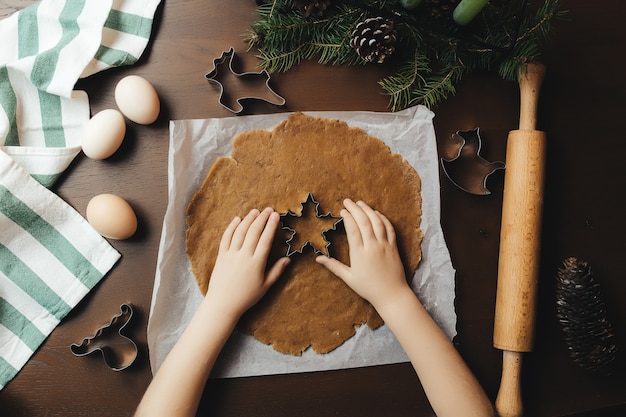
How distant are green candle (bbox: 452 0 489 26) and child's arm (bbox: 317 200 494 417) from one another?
35cm

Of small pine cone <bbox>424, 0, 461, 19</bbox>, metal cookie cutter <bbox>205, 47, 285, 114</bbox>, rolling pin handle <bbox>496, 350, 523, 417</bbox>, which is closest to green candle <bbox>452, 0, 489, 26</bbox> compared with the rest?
small pine cone <bbox>424, 0, 461, 19</bbox>

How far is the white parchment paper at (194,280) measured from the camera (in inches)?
31.4

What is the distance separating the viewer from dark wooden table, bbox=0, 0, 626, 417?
789 mm

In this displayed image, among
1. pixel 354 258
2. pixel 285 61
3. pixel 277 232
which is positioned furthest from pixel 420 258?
pixel 285 61

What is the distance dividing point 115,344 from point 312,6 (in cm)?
67

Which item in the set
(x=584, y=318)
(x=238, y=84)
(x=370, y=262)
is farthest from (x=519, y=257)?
(x=238, y=84)

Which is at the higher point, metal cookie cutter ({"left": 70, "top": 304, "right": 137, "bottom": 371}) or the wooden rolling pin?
the wooden rolling pin

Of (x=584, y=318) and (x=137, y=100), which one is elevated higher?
(x=137, y=100)

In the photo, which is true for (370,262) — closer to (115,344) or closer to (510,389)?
(510,389)

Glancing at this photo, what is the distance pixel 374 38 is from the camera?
774 millimetres

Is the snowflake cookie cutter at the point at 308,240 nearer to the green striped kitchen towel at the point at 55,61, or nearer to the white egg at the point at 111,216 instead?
the white egg at the point at 111,216

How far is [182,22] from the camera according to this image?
0.83m

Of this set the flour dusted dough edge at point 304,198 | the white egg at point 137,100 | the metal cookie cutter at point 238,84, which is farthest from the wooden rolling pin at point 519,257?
the white egg at point 137,100

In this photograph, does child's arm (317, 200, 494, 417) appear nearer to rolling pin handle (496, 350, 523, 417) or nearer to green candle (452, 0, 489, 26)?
rolling pin handle (496, 350, 523, 417)
